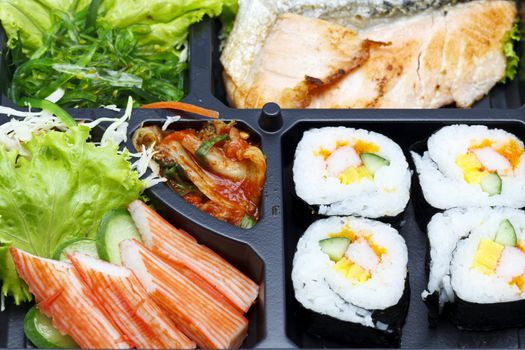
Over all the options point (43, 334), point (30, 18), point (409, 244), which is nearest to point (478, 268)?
Answer: point (409, 244)

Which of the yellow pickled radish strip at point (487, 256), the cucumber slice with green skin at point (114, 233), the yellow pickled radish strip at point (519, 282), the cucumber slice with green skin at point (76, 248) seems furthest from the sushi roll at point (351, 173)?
the cucumber slice with green skin at point (76, 248)

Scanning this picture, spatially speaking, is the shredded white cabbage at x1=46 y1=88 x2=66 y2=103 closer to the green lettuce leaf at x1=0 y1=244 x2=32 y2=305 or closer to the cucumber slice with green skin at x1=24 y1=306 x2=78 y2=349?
the green lettuce leaf at x1=0 y1=244 x2=32 y2=305

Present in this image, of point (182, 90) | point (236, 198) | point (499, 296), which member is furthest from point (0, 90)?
point (499, 296)

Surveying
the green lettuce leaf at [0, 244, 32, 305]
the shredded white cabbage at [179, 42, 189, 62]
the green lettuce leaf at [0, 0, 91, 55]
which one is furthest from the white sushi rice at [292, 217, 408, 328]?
the green lettuce leaf at [0, 0, 91, 55]

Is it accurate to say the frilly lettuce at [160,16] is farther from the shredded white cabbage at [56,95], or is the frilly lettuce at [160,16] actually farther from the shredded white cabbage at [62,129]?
the shredded white cabbage at [62,129]

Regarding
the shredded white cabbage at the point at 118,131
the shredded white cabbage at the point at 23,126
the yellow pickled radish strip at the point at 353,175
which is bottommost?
the yellow pickled radish strip at the point at 353,175
